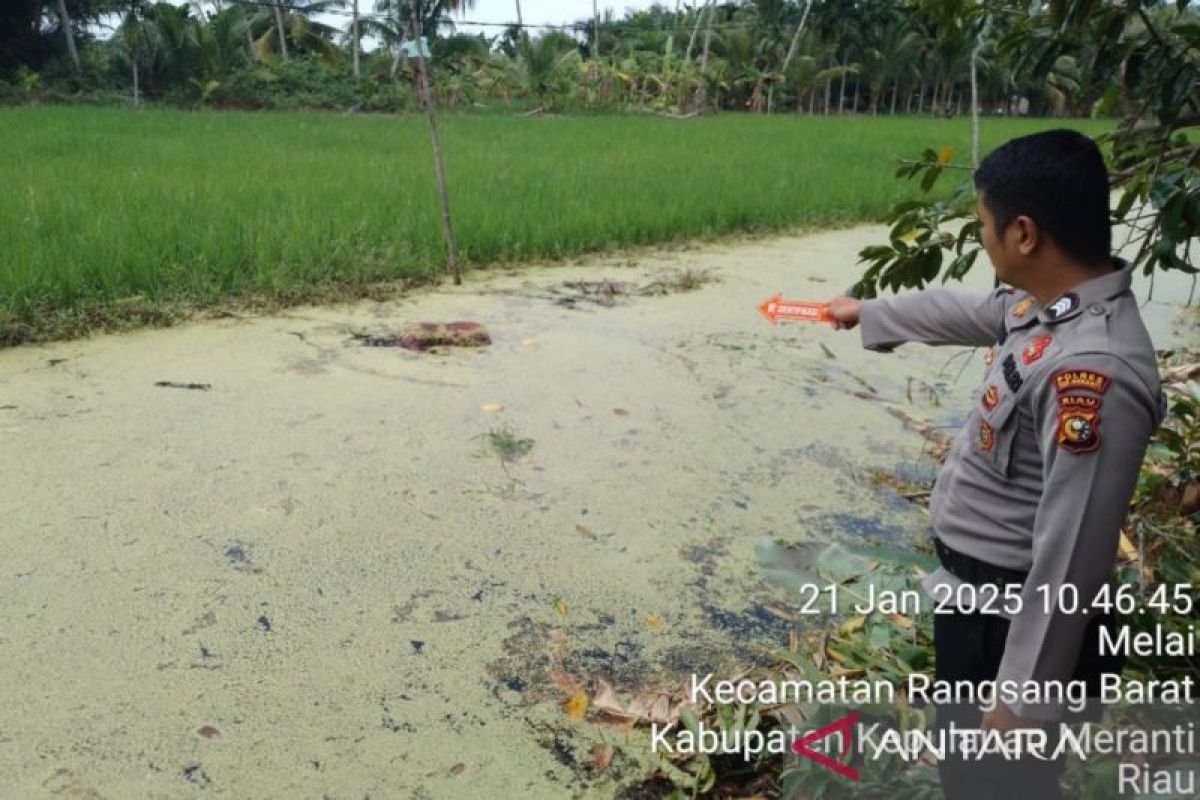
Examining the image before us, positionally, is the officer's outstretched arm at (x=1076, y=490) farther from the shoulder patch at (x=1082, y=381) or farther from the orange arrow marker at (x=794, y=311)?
the orange arrow marker at (x=794, y=311)

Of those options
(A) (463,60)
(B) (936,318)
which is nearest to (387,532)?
(B) (936,318)

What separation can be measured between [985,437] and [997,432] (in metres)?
0.02

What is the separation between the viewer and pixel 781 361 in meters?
3.14

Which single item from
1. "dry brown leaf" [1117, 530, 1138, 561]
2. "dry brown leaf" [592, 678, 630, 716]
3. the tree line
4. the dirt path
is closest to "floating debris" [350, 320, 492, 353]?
the dirt path

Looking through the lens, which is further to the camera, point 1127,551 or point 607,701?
point 1127,551

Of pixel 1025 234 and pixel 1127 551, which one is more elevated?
pixel 1025 234

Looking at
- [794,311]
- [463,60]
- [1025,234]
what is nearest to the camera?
[1025,234]

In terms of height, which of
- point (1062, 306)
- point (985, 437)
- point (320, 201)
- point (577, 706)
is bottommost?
point (577, 706)

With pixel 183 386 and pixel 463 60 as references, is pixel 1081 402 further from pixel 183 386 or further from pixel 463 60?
pixel 463 60

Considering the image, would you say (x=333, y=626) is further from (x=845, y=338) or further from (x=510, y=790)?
(x=845, y=338)

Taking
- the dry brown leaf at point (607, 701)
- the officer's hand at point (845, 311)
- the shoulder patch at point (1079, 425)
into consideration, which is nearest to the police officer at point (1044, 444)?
the shoulder patch at point (1079, 425)

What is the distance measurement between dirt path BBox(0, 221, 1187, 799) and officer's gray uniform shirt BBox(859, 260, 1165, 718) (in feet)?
1.93

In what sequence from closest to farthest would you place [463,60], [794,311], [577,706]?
[794,311] < [577,706] < [463,60]

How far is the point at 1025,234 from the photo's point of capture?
94cm
